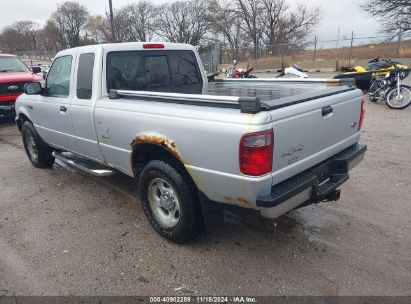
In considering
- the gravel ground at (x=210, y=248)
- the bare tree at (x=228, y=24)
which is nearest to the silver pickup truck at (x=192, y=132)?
the gravel ground at (x=210, y=248)

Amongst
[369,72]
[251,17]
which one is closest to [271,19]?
[251,17]

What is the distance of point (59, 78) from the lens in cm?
490

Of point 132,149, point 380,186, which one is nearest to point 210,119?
point 132,149

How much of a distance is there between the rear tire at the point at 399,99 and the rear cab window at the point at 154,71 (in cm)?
724

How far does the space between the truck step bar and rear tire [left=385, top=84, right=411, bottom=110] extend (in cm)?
868

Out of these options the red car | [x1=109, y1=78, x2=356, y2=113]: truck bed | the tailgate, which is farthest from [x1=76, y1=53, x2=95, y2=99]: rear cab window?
the red car

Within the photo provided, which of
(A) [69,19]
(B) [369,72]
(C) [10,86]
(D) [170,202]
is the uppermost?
(A) [69,19]

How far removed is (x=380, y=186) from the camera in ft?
15.6

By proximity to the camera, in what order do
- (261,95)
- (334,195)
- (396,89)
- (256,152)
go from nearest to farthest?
1. (256,152)
2. (334,195)
3. (261,95)
4. (396,89)

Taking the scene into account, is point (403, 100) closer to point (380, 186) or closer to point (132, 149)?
point (380, 186)

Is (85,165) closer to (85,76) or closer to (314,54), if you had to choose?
(85,76)

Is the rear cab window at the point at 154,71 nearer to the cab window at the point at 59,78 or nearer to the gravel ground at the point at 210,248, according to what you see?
the cab window at the point at 59,78

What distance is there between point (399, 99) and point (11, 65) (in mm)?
11858

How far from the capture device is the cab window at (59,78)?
4.65m
